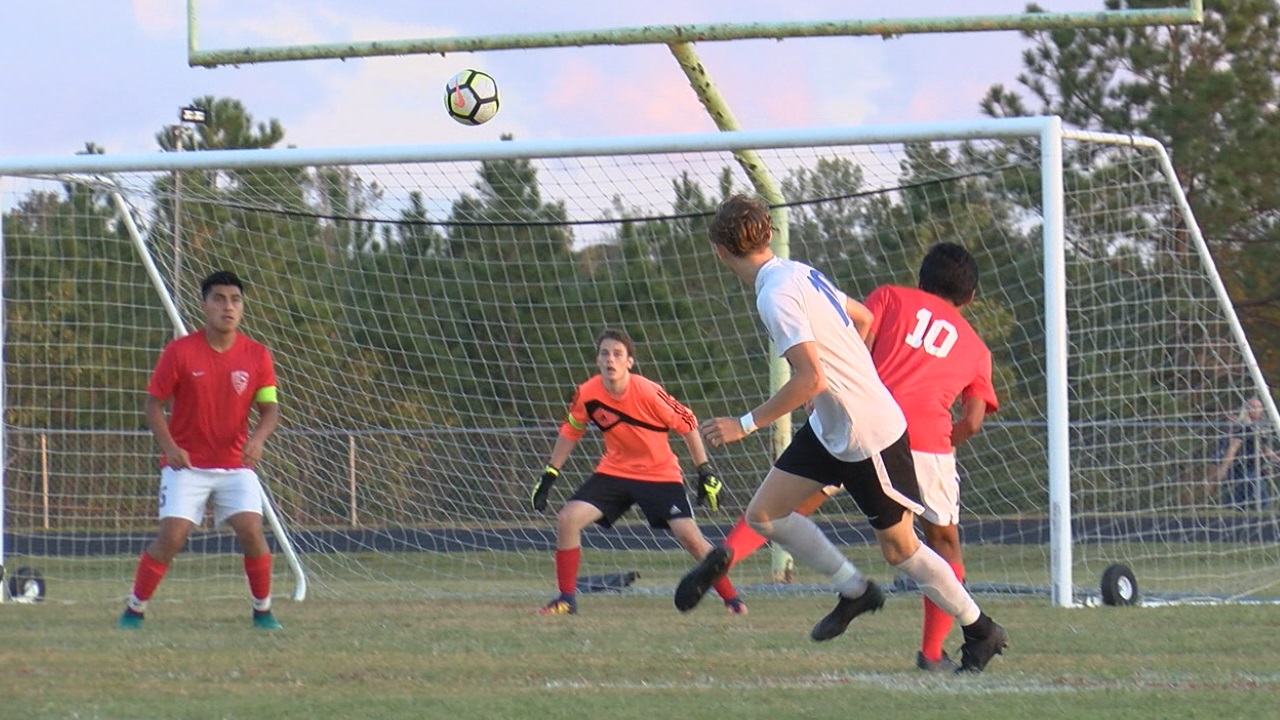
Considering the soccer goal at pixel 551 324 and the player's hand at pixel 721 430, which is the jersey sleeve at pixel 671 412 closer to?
the soccer goal at pixel 551 324

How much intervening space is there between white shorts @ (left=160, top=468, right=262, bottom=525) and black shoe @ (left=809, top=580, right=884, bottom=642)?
3444mm

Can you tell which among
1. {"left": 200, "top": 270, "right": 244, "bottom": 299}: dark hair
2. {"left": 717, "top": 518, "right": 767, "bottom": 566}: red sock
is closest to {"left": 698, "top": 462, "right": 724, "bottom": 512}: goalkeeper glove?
{"left": 717, "top": 518, "right": 767, "bottom": 566}: red sock

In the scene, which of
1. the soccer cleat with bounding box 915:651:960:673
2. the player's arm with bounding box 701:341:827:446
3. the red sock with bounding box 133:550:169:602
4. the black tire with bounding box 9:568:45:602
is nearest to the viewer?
the player's arm with bounding box 701:341:827:446

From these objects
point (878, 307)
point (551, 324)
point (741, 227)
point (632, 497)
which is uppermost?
point (551, 324)

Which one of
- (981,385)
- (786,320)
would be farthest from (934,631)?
(786,320)

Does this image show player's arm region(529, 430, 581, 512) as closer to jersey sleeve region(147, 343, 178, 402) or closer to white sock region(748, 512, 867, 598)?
jersey sleeve region(147, 343, 178, 402)

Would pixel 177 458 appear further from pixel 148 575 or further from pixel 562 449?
pixel 562 449

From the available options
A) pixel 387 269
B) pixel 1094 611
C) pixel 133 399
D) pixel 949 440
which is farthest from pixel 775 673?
pixel 133 399

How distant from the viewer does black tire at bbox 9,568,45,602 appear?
10805 millimetres

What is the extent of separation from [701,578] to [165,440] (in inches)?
127

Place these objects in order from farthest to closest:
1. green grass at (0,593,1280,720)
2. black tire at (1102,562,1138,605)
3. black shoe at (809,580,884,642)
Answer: black tire at (1102,562,1138,605) → black shoe at (809,580,884,642) → green grass at (0,593,1280,720)

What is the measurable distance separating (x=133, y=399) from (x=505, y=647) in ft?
29.2

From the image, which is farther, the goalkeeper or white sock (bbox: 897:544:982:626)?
the goalkeeper

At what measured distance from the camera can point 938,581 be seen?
5.98 meters
